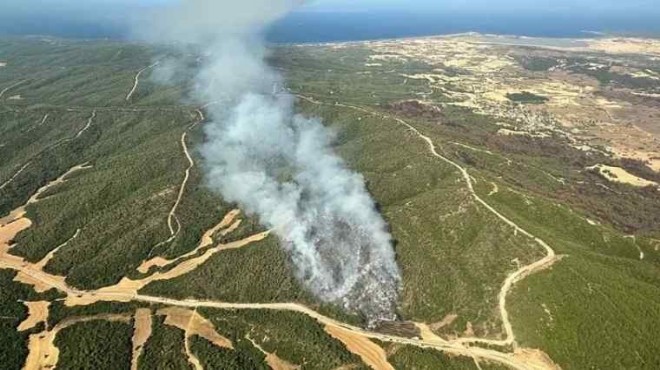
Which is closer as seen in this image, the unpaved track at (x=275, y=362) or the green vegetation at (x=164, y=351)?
the unpaved track at (x=275, y=362)

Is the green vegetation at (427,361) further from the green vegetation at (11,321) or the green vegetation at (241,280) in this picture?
the green vegetation at (11,321)

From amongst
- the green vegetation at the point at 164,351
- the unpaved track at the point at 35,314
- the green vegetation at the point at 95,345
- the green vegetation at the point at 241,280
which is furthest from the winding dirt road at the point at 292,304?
the green vegetation at the point at 164,351

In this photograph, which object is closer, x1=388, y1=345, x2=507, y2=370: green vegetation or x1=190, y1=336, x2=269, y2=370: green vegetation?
x1=388, y1=345, x2=507, y2=370: green vegetation

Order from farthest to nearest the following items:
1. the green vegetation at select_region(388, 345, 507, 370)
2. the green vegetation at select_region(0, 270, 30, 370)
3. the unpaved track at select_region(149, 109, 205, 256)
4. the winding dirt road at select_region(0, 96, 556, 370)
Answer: the unpaved track at select_region(149, 109, 205, 256) < the green vegetation at select_region(0, 270, 30, 370) < the winding dirt road at select_region(0, 96, 556, 370) < the green vegetation at select_region(388, 345, 507, 370)

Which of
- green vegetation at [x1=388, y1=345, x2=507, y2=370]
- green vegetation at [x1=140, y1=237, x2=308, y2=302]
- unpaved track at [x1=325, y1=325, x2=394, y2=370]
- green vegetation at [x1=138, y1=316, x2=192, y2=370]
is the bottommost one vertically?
green vegetation at [x1=138, y1=316, x2=192, y2=370]

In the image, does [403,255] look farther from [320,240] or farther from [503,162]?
[503,162]

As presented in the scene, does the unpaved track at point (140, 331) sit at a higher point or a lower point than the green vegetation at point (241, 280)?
lower

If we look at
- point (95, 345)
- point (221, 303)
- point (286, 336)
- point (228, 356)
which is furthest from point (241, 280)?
point (95, 345)

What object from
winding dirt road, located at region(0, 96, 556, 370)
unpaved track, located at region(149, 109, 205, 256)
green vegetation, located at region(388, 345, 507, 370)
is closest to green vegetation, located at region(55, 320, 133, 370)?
winding dirt road, located at region(0, 96, 556, 370)

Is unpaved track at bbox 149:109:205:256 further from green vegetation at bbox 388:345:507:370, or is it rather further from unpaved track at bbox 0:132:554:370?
green vegetation at bbox 388:345:507:370

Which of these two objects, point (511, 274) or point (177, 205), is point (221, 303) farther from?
point (511, 274)
